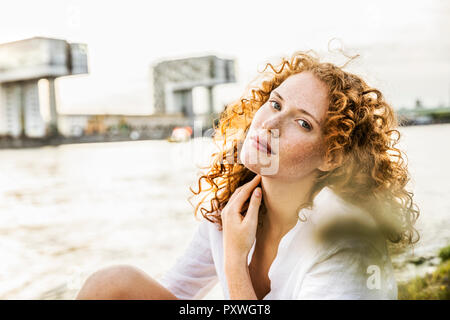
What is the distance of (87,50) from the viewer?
239cm

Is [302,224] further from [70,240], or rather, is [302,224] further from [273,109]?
[70,240]

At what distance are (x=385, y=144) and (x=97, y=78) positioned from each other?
1.80 meters

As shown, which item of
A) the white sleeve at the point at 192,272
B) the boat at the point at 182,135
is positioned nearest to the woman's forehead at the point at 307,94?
the white sleeve at the point at 192,272

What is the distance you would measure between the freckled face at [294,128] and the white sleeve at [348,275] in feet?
0.86

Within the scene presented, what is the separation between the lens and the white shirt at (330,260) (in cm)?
93

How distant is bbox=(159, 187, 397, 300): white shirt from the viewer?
0.93 metres

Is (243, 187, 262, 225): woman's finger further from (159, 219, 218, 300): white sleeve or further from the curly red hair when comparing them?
(159, 219, 218, 300): white sleeve

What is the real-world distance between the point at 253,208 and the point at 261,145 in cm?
16

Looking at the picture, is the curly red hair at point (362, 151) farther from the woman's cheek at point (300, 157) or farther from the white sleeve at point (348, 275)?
the white sleeve at point (348, 275)

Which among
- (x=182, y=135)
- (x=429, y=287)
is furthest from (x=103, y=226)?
(x=182, y=135)

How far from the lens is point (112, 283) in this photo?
4.19 feet

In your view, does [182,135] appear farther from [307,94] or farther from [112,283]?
[307,94]

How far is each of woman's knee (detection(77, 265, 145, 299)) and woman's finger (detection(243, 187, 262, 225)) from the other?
42 cm

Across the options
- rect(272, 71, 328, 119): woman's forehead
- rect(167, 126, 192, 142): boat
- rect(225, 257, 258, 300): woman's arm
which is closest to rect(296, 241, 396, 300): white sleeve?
rect(225, 257, 258, 300): woman's arm
